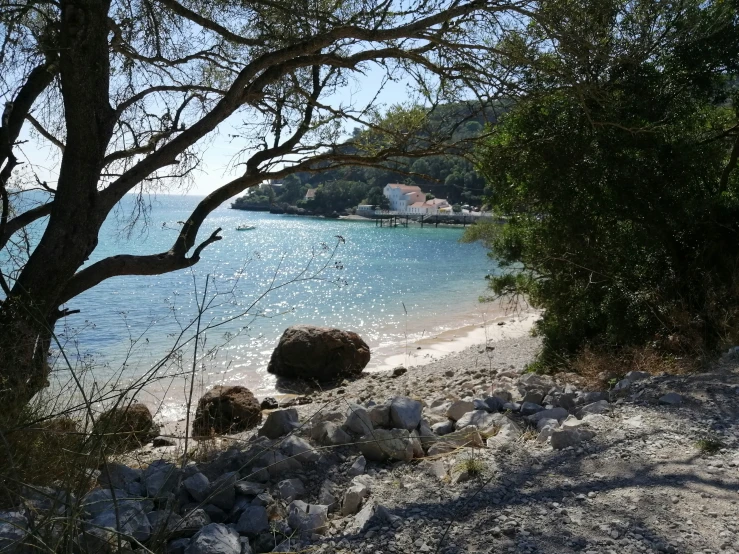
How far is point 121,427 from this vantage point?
3.32m

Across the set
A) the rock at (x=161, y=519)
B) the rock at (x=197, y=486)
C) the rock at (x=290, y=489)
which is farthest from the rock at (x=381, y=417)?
the rock at (x=161, y=519)

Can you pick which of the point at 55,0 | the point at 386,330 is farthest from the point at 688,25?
the point at 386,330

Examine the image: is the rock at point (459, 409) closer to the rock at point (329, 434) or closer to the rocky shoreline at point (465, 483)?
the rocky shoreline at point (465, 483)

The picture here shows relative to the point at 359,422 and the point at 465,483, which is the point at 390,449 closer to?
the point at 359,422

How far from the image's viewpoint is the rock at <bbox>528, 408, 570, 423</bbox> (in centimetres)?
536

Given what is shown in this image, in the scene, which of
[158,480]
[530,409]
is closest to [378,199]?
[530,409]

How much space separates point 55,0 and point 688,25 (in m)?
7.41

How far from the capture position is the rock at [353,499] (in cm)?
387

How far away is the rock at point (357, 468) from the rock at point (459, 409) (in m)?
1.43

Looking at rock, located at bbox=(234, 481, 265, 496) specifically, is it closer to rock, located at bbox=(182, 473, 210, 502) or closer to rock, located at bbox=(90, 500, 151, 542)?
rock, located at bbox=(182, 473, 210, 502)

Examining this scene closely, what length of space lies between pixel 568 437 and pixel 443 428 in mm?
1198

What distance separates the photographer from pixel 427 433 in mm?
5105

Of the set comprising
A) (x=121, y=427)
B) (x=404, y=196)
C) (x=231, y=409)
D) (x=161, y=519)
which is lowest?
(x=231, y=409)

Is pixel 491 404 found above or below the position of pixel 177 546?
below
